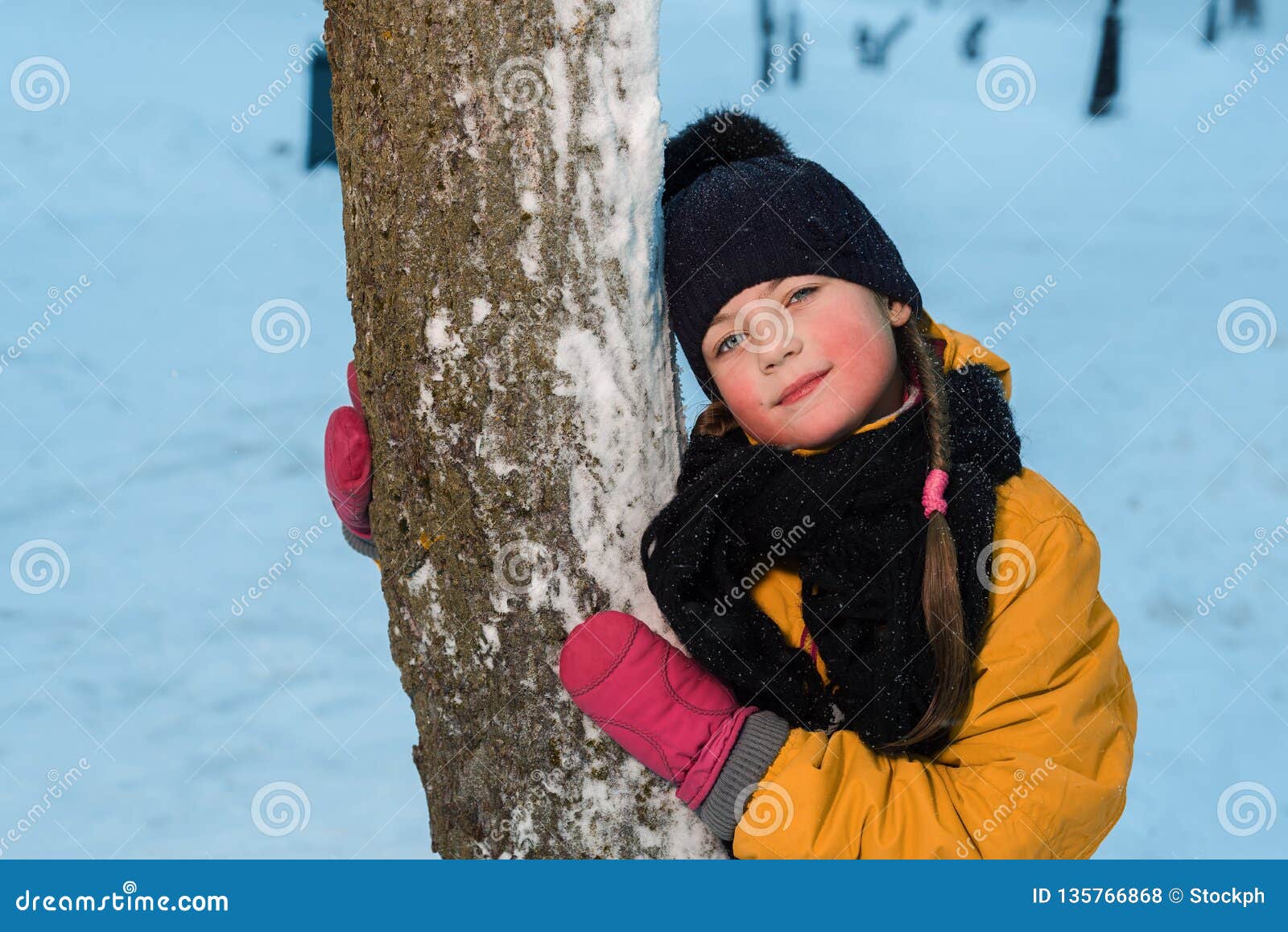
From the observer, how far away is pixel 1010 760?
1.71 m

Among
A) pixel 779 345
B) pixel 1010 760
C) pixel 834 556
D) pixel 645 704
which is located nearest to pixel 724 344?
pixel 779 345

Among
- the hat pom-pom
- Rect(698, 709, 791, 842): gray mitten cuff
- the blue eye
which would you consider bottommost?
Rect(698, 709, 791, 842): gray mitten cuff

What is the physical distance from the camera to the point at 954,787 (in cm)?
172

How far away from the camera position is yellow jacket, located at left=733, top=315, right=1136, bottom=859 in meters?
1.66

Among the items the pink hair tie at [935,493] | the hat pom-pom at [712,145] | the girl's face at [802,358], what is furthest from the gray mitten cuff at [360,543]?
the pink hair tie at [935,493]

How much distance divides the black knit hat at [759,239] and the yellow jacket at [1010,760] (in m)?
0.54

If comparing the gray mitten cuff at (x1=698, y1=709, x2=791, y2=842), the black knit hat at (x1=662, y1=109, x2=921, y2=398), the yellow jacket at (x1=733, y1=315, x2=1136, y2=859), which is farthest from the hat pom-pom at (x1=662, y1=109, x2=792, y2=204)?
the gray mitten cuff at (x1=698, y1=709, x2=791, y2=842)

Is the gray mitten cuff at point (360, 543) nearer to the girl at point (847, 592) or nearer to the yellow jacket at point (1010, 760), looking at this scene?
the girl at point (847, 592)

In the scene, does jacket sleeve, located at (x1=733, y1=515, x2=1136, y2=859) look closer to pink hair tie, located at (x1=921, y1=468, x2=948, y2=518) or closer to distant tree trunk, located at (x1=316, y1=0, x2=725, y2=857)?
pink hair tie, located at (x1=921, y1=468, x2=948, y2=518)

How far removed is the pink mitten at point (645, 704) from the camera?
5.61ft

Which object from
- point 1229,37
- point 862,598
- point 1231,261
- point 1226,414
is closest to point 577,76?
point 862,598

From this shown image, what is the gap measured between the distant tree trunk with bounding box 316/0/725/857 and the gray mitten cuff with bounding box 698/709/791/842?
0.34ft

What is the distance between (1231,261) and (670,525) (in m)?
6.16

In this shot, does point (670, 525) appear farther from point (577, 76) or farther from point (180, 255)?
point (180, 255)
